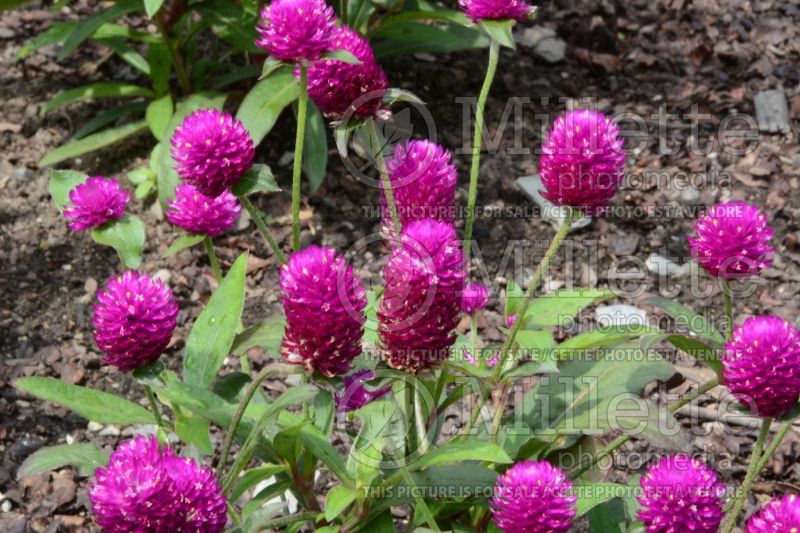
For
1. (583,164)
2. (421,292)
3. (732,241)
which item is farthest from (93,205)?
(732,241)

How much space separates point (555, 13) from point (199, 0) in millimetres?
1978

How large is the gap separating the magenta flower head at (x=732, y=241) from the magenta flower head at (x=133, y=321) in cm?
121

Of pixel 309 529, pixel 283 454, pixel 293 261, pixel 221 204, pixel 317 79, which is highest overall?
pixel 317 79

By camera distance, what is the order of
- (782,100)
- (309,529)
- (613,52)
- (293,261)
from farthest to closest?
(613,52), (782,100), (309,529), (293,261)

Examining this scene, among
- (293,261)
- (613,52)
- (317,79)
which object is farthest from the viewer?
(613,52)

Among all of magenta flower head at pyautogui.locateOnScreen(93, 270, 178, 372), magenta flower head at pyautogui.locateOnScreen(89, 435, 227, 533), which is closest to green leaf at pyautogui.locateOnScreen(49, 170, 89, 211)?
magenta flower head at pyautogui.locateOnScreen(93, 270, 178, 372)

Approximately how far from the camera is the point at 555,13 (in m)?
5.46

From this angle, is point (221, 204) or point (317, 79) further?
point (221, 204)

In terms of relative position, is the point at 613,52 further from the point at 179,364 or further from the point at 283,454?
the point at 283,454

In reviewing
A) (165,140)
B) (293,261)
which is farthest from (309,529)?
(165,140)

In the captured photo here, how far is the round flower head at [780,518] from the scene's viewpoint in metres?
2.00

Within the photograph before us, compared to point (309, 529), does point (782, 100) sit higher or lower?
higher

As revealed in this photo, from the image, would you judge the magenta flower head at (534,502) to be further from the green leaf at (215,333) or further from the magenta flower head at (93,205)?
the magenta flower head at (93,205)

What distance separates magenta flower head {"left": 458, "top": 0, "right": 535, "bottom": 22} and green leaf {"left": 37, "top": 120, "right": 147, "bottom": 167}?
238 centimetres
